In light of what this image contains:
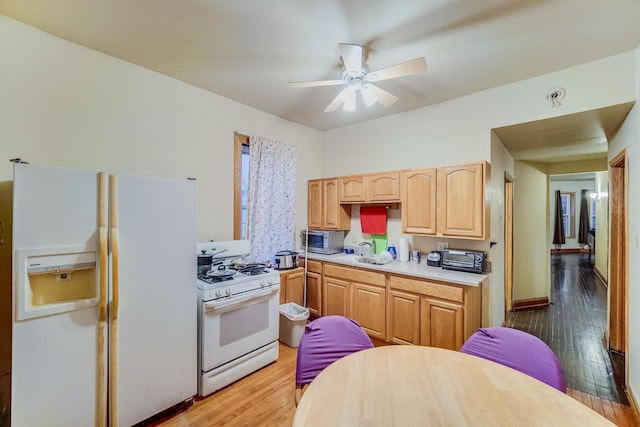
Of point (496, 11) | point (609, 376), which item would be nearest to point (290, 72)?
point (496, 11)

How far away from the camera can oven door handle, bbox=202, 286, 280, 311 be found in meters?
2.14

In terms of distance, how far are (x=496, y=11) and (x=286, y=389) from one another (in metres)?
3.10

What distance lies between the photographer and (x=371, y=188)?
11.0 ft

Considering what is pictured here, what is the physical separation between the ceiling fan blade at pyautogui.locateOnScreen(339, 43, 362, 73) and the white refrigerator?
1460 mm

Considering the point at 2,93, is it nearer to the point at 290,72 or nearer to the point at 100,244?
the point at 100,244

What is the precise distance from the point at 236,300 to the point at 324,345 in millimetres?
1027

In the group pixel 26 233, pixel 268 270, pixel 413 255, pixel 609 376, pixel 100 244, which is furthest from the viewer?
pixel 413 255

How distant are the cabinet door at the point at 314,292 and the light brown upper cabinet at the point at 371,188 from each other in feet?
3.44

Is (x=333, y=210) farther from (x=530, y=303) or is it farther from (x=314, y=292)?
(x=530, y=303)

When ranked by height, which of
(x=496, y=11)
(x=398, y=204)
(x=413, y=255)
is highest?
(x=496, y=11)

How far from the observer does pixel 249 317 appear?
2441 mm

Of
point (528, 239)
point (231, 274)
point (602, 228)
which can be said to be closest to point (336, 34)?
point (231, 274)

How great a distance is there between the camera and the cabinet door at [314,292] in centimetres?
340

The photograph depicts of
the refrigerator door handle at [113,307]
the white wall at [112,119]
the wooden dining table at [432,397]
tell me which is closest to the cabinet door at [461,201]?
the wooden dining table at [432,397]
